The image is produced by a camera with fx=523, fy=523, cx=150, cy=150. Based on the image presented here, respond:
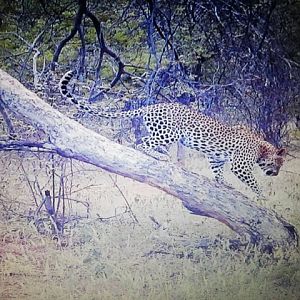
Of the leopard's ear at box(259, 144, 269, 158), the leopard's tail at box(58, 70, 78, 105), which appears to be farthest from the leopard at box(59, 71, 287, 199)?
the leopard's tail at box(58, 70, 78, 105)

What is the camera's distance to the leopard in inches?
68.3

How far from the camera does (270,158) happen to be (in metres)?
1.76

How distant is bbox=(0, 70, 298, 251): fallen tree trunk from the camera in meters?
1.73

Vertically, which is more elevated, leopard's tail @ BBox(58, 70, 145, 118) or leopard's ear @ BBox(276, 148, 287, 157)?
leopard's tail @ BBox(58, 70, 145, 118)

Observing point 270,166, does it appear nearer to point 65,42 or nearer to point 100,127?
point 100,127

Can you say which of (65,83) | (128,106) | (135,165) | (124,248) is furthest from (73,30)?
(124,248)

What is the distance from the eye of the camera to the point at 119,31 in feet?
5.59

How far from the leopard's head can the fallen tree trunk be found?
0.40ft

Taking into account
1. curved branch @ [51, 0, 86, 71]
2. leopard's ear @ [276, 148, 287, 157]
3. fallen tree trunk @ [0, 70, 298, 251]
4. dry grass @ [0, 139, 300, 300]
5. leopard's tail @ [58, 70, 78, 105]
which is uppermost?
curved branch @ [51, 0, 86, 71]

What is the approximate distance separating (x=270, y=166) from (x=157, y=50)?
54 cm

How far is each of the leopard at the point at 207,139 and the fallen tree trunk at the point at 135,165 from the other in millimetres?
48

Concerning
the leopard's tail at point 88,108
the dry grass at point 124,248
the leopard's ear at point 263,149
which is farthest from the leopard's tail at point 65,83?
the leopard's ear at point 263,149

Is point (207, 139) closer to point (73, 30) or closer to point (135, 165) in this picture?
point (135, 165)

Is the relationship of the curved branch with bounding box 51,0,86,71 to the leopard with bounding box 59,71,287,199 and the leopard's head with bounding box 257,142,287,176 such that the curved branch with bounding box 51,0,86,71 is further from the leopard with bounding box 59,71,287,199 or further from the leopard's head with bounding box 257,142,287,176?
the leopard's head with bounding box 257,142,287,176
